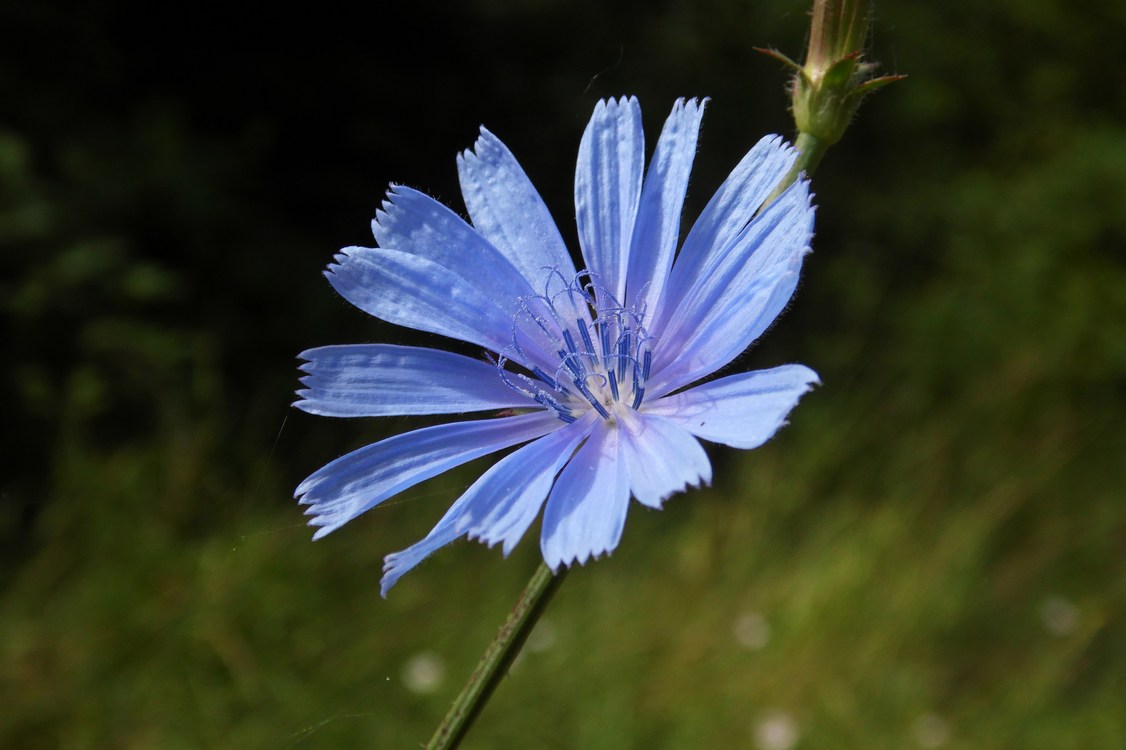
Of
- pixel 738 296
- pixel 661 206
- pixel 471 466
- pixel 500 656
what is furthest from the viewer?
pixel 471 466

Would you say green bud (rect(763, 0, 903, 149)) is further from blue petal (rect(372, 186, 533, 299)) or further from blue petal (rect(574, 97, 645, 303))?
blue petal (rect(372, 186, 533, 299))

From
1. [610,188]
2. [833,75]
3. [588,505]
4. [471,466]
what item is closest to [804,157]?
[833,75]

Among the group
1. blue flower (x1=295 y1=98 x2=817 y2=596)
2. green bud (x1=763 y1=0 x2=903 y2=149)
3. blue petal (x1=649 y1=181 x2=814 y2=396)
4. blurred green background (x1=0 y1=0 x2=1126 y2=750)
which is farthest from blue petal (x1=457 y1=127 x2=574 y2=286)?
blurred green background (x1=0 y1=0 x2=1126 y2=750)

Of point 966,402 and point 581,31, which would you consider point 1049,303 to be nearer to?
point 966,402

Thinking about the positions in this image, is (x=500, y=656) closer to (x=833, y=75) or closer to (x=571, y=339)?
(x=571, y=339)

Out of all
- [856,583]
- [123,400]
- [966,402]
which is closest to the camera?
[123,400]

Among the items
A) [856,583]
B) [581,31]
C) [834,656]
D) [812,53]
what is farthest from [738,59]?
[812,53]
